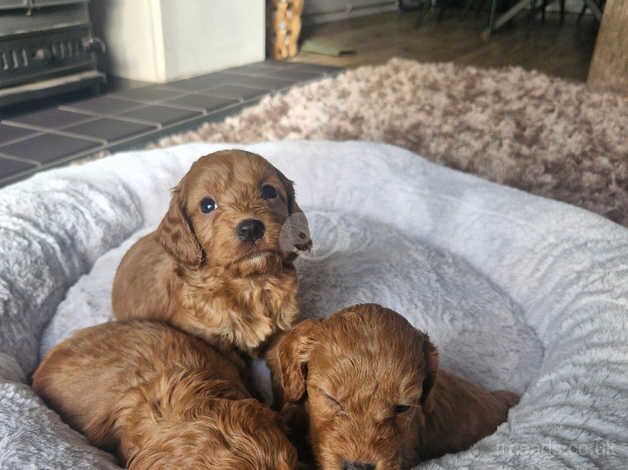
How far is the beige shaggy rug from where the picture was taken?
3217 mm

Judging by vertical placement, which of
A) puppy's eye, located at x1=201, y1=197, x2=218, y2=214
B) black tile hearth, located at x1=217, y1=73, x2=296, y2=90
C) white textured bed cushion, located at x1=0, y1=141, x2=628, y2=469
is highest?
puppy's eye, located at x1=201, y1=197, x2=218, y2=214

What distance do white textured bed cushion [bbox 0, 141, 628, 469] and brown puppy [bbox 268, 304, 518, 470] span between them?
0.55 feet

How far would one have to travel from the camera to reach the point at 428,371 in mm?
1318

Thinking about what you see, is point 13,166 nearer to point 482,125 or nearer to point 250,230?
point 250,230

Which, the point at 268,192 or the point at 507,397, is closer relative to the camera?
the point at 268,192

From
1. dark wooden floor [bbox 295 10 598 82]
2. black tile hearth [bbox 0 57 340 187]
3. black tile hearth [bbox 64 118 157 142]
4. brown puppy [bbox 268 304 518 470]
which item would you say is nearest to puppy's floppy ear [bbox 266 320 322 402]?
brown puppy [bbox 268 304 518 470]

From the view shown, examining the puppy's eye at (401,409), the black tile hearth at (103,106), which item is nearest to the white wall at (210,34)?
the black tile hearth at (103,106)

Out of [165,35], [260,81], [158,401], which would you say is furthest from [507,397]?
[165,35]

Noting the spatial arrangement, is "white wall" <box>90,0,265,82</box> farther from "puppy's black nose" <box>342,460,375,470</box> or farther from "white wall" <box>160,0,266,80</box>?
"puppy's black nose" <box>342,460,375,470</box>

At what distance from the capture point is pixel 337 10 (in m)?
8.84

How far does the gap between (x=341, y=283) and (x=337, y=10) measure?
743cm

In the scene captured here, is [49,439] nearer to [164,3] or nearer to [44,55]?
[44,55]

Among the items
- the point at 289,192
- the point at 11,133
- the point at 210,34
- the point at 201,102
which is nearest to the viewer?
the point at 289,192

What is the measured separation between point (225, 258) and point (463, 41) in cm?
696
